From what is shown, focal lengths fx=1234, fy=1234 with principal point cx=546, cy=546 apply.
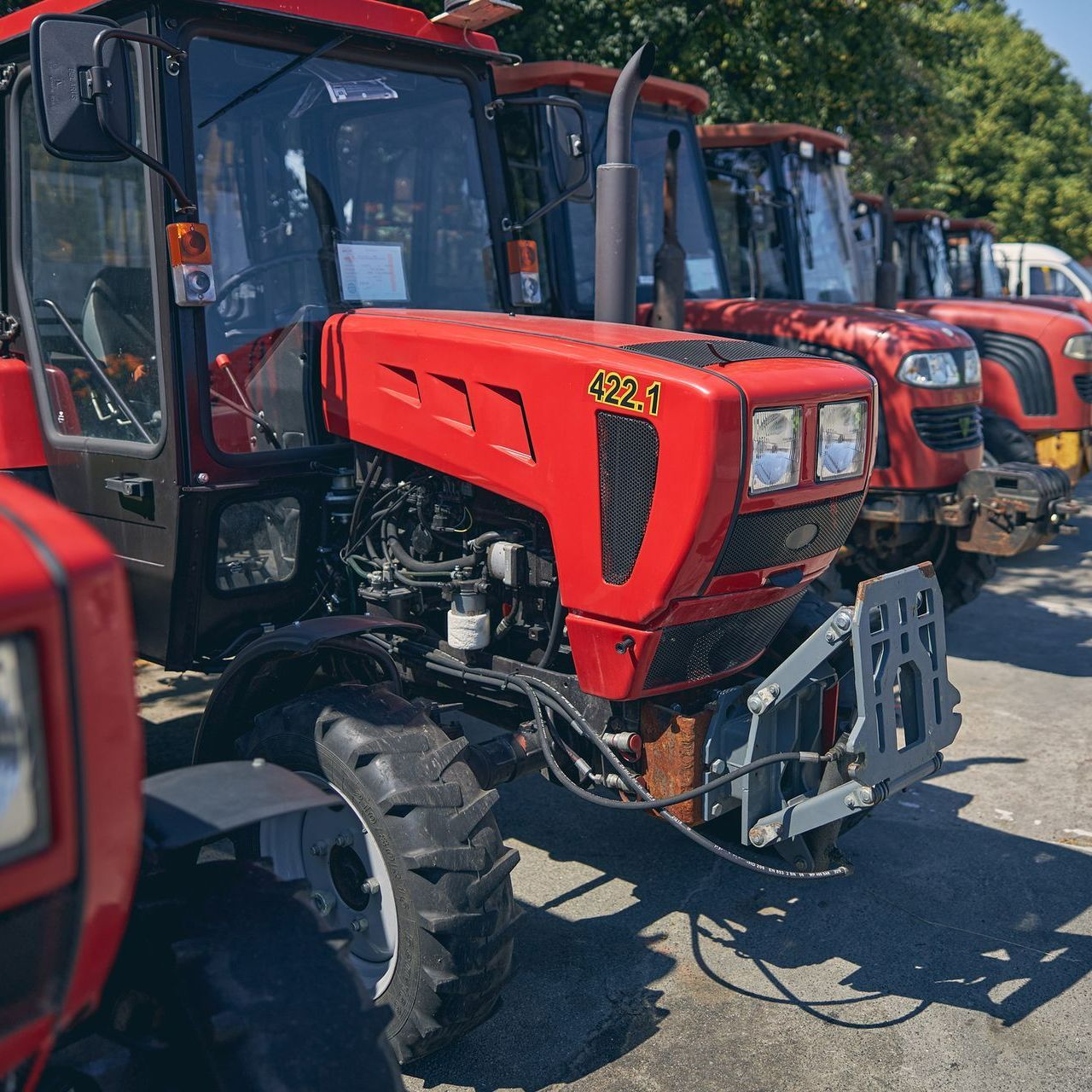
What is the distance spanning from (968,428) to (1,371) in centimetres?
504

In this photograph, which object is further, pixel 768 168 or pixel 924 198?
pixel 924 198

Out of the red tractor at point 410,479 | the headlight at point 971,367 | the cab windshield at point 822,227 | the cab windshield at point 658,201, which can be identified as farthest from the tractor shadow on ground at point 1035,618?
the red tractor at point 410,479

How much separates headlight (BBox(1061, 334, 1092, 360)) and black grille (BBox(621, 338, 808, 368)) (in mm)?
5737

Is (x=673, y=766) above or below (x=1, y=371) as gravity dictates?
below

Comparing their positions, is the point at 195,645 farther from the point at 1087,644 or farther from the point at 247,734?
the point at 1087,644

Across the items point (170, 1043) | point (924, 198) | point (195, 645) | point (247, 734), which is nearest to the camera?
point (170, 1043)

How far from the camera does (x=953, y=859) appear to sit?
4379 millimetres

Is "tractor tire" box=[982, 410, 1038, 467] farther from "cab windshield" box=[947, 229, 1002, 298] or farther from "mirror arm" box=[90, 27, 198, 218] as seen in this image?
"mirror arm" box=[90, 27, 198, 218]

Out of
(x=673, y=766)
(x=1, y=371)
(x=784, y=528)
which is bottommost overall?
(x=673, y=766)

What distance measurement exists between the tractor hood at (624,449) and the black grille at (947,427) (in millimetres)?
3294

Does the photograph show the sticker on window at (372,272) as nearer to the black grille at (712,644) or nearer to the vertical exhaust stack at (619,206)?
the vertical exhaust stack at (619,206)

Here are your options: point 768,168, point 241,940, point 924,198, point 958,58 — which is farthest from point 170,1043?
point 924,198

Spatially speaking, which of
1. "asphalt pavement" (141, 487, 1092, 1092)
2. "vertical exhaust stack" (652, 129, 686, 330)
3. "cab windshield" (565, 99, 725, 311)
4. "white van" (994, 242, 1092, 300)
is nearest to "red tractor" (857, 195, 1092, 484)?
"cab windshield" (565, 99, 725, 311)

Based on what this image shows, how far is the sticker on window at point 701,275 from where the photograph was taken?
7.10 m
